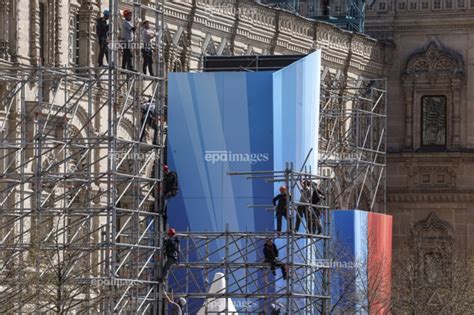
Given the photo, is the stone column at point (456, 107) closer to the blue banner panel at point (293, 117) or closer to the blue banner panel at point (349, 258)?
the blue banner panel at point (349, 258)

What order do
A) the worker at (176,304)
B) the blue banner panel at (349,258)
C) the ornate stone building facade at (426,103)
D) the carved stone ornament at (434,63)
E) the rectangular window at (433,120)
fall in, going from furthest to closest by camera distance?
the rectangular window at (433,120) < the carved stone ornament at (434,63) < the ornate stone building facade at (426,103) < the blue banner panel at (349,258) < the worker at (176,304)

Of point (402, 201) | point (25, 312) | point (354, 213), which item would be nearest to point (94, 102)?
point (354, 213)

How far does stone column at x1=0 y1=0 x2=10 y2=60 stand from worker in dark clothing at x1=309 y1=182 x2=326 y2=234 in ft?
29.6

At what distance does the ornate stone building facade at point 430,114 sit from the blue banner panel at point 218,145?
3847 cm

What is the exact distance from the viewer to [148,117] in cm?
7462

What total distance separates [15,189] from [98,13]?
35.7 feet

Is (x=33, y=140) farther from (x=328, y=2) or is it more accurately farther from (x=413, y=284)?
(x=328, y=2)

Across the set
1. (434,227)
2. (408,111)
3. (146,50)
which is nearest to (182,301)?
(146,50)

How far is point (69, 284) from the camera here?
7075cm

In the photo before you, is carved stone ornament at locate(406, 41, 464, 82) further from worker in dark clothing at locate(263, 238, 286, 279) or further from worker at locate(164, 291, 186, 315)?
worker at locate(164, 291, 186, 315)

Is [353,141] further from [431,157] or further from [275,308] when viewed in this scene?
[275,308]

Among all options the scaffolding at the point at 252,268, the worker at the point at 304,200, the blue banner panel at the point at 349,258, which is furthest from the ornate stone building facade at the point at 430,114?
the scaffolding at the point at 252,268

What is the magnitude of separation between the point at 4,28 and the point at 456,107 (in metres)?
37.1

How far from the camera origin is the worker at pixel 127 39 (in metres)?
73.4
